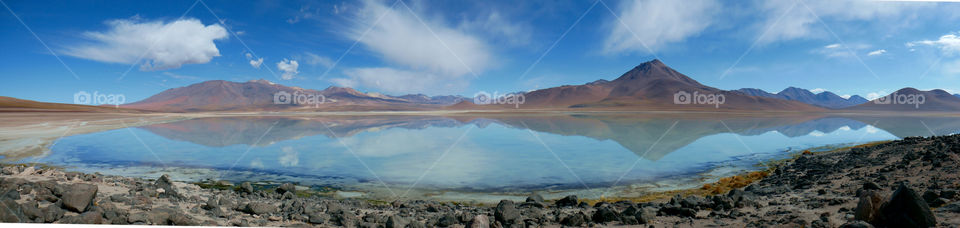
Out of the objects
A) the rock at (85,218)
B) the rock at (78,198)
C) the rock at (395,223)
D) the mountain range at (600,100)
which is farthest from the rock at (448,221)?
the mountain range at (600,100)

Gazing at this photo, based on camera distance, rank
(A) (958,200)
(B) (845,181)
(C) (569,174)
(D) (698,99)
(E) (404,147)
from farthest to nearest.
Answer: (D) (698,99) → (E) (404,147) → (C) (569,174) → (B) (845,181) → (A) (958,200)

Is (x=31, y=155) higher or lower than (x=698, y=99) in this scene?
Result: lower

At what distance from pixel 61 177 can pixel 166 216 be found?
12.0 feet

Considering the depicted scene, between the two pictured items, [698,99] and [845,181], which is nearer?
[845,181]

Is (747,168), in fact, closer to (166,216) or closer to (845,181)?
(845,181)

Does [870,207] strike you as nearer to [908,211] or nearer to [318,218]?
[908,211]

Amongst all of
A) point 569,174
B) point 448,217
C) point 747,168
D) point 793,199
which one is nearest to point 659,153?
point 747,168

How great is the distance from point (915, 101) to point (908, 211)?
7.24m

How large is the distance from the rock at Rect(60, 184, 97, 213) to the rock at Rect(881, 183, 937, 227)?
580 centimetres

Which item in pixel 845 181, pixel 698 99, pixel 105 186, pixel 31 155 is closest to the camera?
pixel 105 186

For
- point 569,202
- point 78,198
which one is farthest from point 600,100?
point 78,198

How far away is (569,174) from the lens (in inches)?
327

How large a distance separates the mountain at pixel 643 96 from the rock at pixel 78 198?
335ft

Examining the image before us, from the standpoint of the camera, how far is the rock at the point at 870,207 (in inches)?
100
